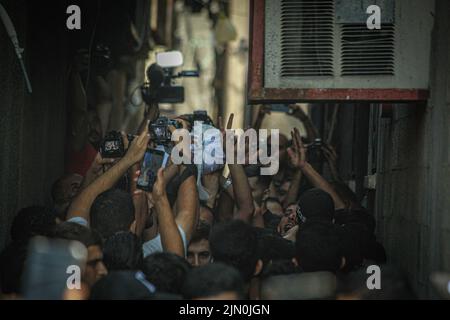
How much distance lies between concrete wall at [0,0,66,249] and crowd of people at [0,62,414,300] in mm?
444

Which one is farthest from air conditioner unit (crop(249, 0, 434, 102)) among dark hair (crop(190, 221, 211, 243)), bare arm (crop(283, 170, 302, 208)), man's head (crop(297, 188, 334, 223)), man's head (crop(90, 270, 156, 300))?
bare arm (crop(283, 170, 302, 208))

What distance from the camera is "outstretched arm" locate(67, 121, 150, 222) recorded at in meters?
4.98

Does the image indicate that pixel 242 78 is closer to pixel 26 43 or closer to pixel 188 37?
pixel 188 37

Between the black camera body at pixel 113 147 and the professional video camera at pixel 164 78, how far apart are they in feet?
11.4

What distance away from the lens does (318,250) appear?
168 inches

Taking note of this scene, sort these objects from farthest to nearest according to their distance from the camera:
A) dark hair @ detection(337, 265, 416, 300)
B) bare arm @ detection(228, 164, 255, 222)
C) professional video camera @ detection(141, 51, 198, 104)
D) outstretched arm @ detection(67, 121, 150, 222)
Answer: professional video camera @ detection(141, 51, 198, 104) < bare arm @ detection(228, 164, 255, 222) < outstretched arm @ detection(67, 121, 150, 222) < dark hair @ detection(337, 265, 416, 300)

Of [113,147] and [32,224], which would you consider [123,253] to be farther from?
[113,147]

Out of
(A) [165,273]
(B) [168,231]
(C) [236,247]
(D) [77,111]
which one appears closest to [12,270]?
(A) [165,273]

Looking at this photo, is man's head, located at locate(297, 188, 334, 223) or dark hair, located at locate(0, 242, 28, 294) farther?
man's head, located at locate(297, 188, 334, 223)

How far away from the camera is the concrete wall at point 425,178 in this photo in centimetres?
466

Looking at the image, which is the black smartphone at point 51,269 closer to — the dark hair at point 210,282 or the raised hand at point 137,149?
the dark hair at point 210,282

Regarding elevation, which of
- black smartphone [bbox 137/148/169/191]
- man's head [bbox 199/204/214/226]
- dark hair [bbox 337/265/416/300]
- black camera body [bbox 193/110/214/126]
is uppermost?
black camera body [bbox 193/110/214/126]

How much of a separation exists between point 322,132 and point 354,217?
23.6 feet

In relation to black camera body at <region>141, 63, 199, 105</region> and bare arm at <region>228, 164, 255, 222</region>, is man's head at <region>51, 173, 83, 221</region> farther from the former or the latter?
black camera body at <region>141, 63, 199, 105</region>
